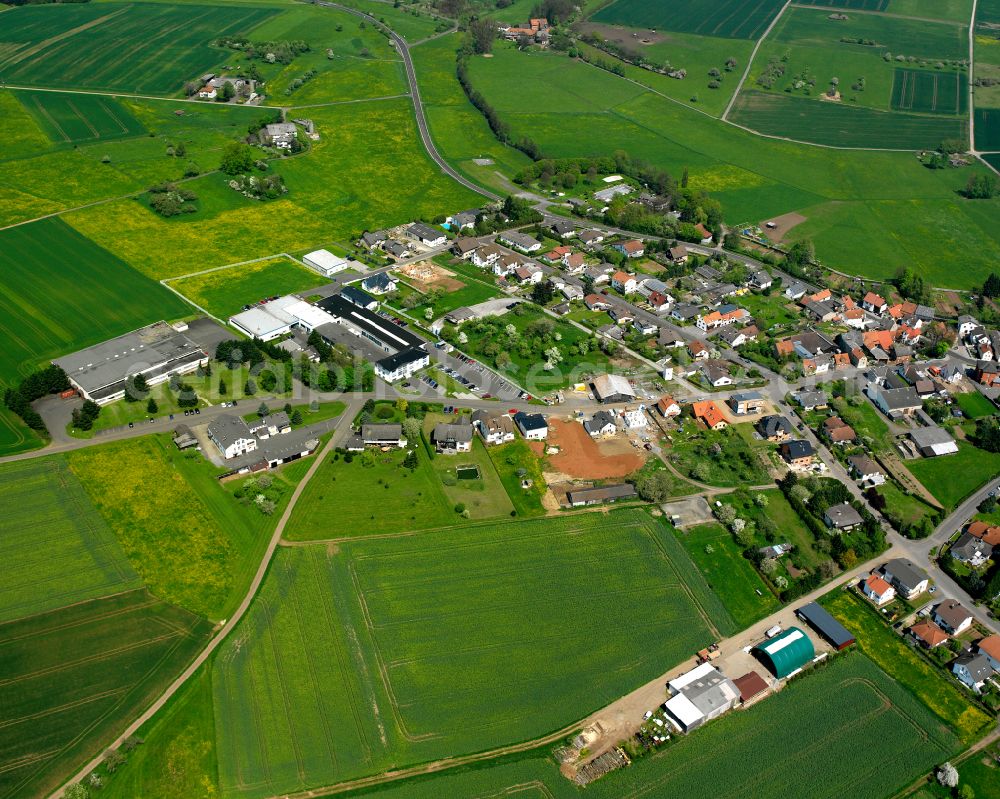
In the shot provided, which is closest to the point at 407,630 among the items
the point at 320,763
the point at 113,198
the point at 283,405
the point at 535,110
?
the point at 320,763

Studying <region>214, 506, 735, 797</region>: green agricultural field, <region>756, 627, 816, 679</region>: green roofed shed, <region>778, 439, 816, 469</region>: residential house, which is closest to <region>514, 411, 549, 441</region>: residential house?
<region>214, 506, 735, 797</region>: green agricultural field

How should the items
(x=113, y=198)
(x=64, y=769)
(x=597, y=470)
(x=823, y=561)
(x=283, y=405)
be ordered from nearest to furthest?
1. (x=64, y=769)
2. (x=823, y=561)
3. (x=597, y=470)
4. (x=283, y=405)
5. (x=113, y=198)

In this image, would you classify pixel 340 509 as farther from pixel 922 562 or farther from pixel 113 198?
pixel 113 198

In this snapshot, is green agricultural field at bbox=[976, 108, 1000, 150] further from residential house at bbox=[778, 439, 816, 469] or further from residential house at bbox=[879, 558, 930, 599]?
residential house at bbox=[879, 558, 930, 599]

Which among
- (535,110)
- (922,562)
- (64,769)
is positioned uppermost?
(535,110)

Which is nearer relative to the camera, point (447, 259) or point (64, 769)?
point (64, 769)

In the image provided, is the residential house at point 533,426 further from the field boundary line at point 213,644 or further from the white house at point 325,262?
the white house at point 325,262

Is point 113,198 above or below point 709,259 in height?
above
